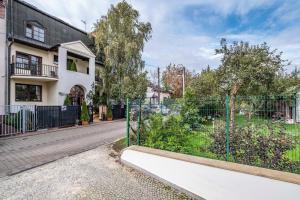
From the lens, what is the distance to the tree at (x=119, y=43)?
69.1 feet

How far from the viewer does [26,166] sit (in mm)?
6426

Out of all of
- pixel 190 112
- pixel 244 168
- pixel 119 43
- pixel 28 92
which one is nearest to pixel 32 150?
pixel 190 112

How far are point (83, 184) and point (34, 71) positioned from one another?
49.0 feet

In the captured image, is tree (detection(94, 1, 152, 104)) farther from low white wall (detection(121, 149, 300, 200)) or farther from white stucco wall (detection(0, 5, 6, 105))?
low white wall (detection(121, 149, 300, 200))

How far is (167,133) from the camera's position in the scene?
21.3ft

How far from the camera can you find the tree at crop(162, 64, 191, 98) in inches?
1554

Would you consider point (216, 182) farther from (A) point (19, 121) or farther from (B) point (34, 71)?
(B) point (34, 71)

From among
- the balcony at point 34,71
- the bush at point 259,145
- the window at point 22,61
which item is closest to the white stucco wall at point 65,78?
the balcony at point 34,71

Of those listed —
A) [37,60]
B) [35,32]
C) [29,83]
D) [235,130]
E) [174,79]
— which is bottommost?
[235,130]

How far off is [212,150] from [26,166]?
548 cm

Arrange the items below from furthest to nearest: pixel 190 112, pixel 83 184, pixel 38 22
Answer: pixel 38 22
pixel 190 112
pixel 83 184

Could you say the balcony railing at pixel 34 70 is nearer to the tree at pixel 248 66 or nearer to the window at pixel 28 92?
the window at pixel 28 92

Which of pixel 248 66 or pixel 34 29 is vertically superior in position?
pixel 34 29

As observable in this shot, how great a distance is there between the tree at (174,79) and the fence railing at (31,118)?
85.9 feet
